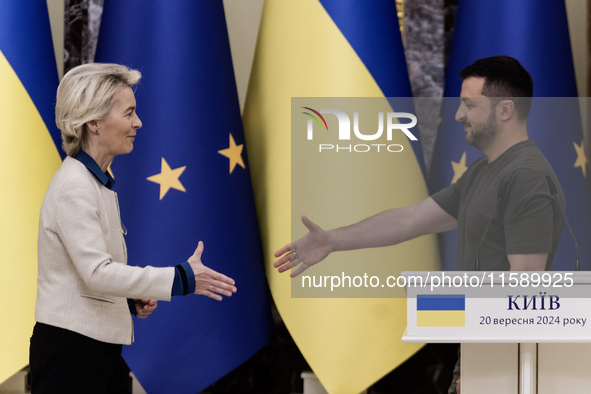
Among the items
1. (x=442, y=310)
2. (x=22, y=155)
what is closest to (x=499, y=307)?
(x=442, y=310)

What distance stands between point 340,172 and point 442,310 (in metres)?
0.72

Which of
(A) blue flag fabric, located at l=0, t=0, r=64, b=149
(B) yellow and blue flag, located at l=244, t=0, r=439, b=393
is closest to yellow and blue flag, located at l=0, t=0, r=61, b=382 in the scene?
(A) blue flag fabric, located at l=0, t=0, r=64, b=149

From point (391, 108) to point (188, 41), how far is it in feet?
3.05

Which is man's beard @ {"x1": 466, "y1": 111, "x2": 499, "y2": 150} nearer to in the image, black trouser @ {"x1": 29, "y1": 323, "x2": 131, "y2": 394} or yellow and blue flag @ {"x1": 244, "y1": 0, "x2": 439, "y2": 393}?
yellow and blue flag @ {"x1": 244, "y1": 0, "x2": 439, "y2": 393}

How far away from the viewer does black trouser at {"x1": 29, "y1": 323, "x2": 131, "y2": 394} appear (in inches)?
49.9

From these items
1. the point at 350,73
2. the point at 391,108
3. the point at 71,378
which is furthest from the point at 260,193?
the point at 71,378

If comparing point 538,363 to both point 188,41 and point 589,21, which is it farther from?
point 589,21

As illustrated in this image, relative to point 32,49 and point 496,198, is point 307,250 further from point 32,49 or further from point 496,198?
point 32,49

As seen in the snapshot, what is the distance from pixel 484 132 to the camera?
1260 mm

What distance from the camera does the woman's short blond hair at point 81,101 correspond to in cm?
132

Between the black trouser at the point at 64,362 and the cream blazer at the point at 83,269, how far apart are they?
2 centimetres

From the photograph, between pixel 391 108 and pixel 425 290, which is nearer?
pixel 425 290

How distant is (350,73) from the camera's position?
6.65 ft

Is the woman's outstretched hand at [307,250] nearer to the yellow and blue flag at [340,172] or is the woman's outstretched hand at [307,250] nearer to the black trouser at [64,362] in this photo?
the black trouser at [64,362]
